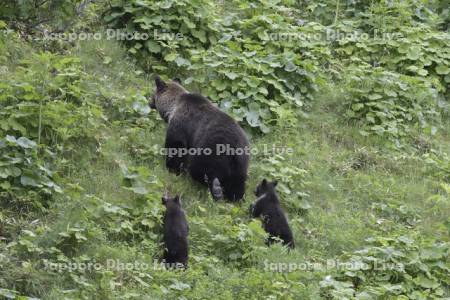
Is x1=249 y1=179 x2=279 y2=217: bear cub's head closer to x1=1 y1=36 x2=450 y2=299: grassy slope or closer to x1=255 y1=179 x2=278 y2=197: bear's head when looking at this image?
x1=255 y1=179 x2=278 y2=197: bear's head

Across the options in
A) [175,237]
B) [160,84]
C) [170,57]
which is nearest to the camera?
[175,237]

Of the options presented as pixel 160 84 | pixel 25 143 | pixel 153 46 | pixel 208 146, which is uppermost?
pixel 153 46

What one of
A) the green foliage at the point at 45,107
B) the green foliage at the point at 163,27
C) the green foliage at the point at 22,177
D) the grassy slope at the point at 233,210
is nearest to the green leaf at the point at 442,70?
the grassy slope at the point at 233,210

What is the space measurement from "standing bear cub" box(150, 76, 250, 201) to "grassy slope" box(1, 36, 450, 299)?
0.20 metres

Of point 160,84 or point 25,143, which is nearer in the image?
point 25,143

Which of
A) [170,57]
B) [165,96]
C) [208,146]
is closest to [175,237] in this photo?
[208,146]

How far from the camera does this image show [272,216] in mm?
10211

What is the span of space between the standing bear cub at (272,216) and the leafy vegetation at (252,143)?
24 centimetres

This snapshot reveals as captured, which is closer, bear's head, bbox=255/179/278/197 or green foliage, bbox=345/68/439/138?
bear's head, bbox=255/179/278/197

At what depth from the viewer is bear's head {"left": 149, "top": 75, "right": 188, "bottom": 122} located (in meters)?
12.1

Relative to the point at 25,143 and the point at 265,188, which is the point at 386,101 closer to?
the point at 265,188

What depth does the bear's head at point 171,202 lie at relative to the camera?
966 cm

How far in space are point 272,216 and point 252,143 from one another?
7.01ft

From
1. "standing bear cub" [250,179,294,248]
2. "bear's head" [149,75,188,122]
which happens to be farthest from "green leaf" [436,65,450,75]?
"standing bear cub" [250,179,294,248]
